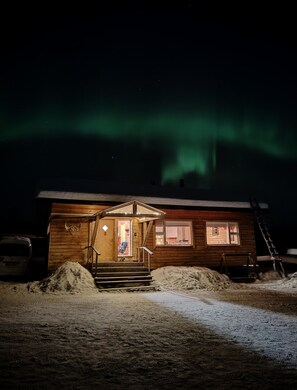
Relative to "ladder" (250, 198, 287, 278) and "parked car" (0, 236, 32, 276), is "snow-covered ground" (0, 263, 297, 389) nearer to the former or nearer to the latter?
"parked car" (0, 236, 32, 276)

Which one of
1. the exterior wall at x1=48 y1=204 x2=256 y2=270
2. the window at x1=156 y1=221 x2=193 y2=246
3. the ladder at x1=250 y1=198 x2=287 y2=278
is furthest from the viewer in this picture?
the window at x1=156 y1=221 x2=193 y2=246

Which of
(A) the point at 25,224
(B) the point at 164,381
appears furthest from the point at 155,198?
(A) the point at 25,224

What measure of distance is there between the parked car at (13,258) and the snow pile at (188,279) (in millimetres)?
6950

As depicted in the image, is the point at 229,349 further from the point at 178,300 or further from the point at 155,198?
the point at 155,198

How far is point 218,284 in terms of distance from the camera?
44.3 feet

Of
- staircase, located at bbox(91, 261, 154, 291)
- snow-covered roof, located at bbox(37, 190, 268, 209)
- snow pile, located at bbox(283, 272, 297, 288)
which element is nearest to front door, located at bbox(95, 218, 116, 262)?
snow-covered roof, located at bbox(37, 190, 268, 209)

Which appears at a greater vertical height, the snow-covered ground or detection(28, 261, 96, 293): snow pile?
detection(28, 261, 96, 293): snow pile

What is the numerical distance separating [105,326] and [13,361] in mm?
2444

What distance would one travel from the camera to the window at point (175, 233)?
16750 millimetres

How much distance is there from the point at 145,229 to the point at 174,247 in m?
2.22

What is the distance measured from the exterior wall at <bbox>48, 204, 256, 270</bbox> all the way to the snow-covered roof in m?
0.42

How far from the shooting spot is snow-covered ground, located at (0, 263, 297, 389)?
3553mm

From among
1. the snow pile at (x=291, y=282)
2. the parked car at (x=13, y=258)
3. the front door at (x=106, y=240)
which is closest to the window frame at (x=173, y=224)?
the front door at (x=106, y=240)

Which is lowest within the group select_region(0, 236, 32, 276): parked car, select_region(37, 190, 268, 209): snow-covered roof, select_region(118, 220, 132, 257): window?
select_region(0, 236, 32, 276): parked car
